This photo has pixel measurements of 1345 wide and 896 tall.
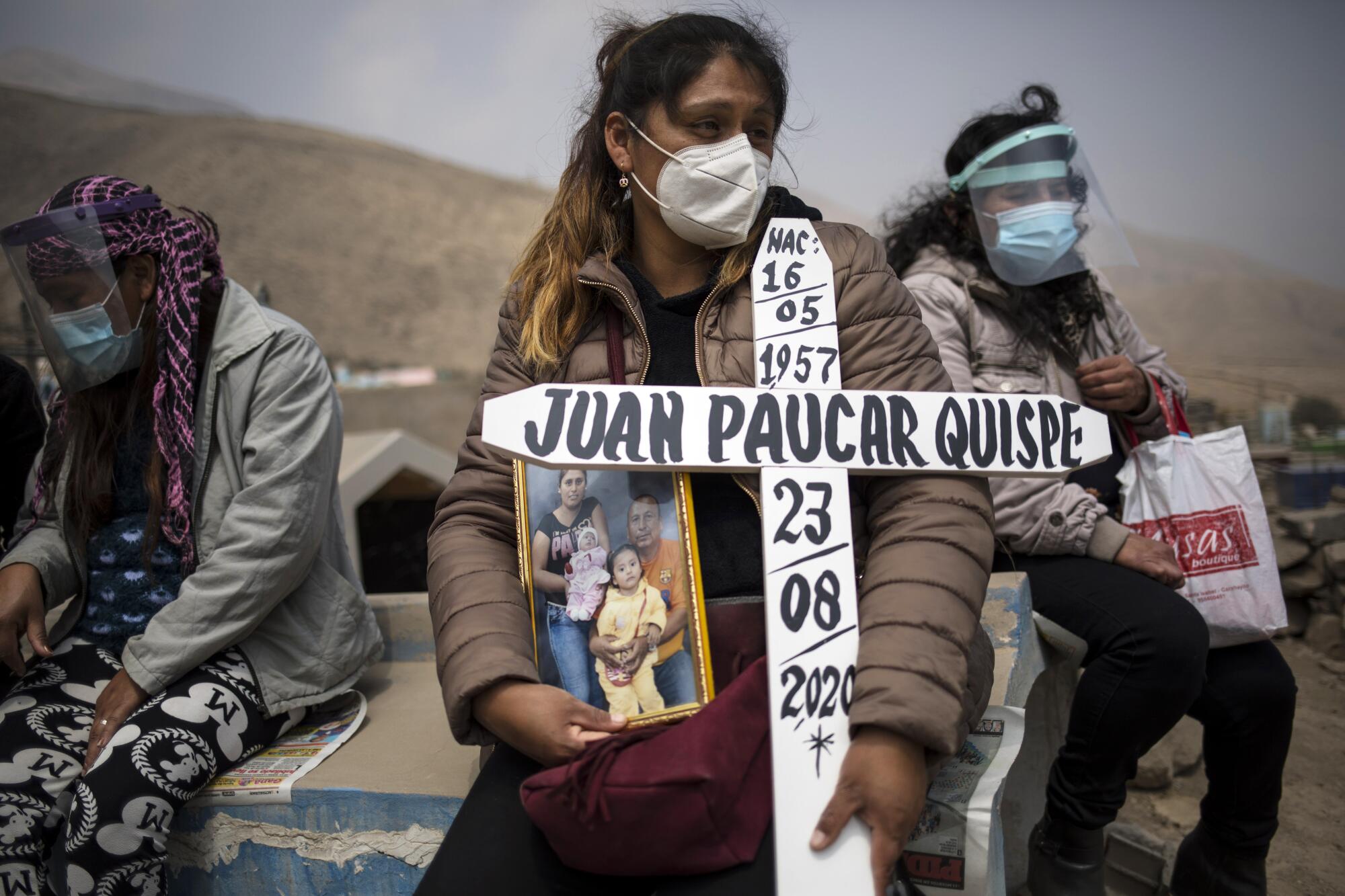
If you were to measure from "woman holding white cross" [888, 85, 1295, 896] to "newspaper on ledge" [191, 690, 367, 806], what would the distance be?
180 centimetres

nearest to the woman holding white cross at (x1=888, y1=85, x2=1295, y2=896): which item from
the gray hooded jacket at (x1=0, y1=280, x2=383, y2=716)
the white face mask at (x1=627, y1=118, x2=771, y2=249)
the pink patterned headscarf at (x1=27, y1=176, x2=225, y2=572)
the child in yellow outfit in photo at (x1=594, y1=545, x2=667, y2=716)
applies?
the white face mask at (x1=627, y1=118, x2=771, y2=249)

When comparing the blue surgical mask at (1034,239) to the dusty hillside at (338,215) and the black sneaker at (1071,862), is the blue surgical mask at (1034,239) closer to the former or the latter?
the black sneaker at (1071,862)

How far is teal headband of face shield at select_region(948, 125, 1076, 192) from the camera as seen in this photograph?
8.83 feet

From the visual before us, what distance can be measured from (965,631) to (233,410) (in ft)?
5.92

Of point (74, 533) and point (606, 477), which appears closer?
point (606, 477)

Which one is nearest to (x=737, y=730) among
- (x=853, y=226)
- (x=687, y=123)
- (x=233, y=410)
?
(x=853, y=226)

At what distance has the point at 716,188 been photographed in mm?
1780

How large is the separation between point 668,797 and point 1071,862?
55.2 inches

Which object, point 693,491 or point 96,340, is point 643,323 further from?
point 96,340

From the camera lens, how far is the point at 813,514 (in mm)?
1498

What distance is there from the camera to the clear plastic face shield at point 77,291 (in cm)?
220

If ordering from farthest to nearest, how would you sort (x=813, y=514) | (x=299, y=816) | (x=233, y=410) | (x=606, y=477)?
(x=233, y=410) < (x=299, y=816) < (x=606, y=477) < (x=813, y=514)

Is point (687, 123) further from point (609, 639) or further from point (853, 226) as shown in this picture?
point (609, 639)

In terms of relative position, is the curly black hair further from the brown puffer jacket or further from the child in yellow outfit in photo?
the child in yellow outfit in photo
